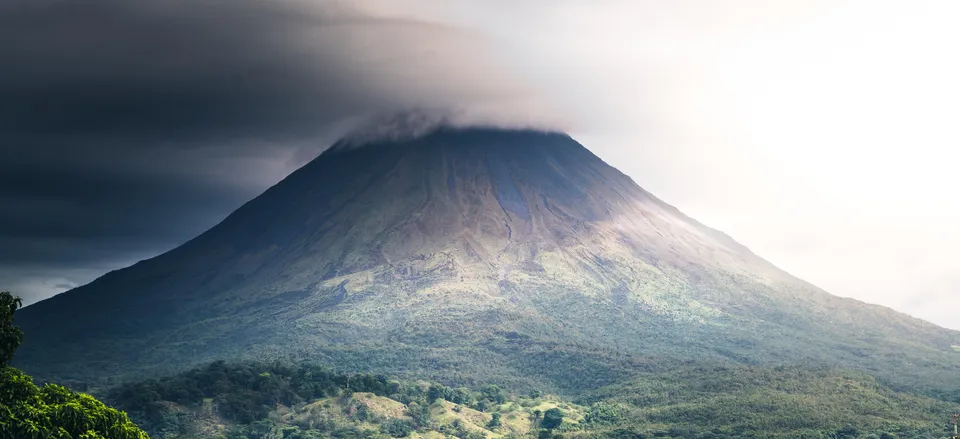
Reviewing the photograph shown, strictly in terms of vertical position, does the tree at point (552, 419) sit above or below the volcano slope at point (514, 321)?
below

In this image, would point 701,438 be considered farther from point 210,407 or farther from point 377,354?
point 377,354

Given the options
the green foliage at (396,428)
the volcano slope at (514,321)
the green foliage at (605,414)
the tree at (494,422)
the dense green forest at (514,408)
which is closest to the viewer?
the dense green forest at (514,408)

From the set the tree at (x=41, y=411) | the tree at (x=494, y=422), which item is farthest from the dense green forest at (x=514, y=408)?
the tree at (x=41, y=411)

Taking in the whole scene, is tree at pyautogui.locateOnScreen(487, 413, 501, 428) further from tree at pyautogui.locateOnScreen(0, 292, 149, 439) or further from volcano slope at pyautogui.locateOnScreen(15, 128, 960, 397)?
tree at pyautogui.locateOnScreen(0, 292, 149, 439)

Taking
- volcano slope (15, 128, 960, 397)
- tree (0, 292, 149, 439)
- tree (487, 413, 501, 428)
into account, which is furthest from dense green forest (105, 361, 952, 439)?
tree (0, 292, 149, 439)

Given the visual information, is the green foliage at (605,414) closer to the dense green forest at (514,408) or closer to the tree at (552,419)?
the dense green forest at (514,408)

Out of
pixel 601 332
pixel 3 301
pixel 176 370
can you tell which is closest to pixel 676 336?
pixel 601 332

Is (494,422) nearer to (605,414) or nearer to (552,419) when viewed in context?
(552,419)
